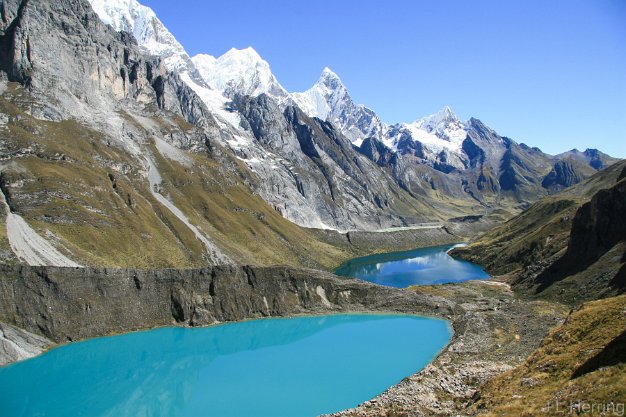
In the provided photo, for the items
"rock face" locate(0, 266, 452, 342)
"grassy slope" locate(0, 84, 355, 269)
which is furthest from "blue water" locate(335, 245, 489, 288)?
"rock face" locate(0, 266, 452, 342)

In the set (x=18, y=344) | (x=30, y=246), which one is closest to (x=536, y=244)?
(x=18, y=344)

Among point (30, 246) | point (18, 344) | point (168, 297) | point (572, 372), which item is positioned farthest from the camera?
point (30, 246)

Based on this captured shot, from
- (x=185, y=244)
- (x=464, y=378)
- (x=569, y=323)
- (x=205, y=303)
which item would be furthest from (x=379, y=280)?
(x=569, y=323)

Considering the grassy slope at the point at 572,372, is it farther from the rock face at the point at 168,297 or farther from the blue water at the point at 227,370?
the rock face at the point at 168,297

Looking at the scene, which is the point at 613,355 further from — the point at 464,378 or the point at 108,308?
the point at 108,308

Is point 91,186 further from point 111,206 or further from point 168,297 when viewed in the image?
point 168,297

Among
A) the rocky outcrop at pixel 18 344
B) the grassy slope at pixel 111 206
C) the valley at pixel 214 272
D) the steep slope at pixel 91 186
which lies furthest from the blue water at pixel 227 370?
the steep slope at pixel 91 186
